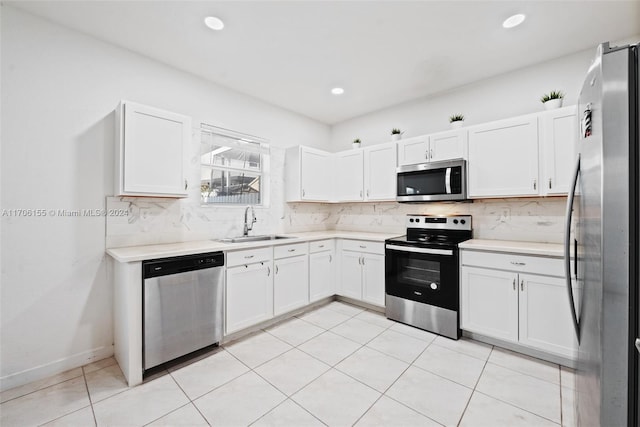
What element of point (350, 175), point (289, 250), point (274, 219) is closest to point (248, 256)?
point (289, 250)

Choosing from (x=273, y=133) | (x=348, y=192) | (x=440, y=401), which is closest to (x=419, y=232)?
(x=348, y=192)

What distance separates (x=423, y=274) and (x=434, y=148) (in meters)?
1.44

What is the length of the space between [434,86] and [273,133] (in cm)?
217

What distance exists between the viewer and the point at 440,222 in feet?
10.9

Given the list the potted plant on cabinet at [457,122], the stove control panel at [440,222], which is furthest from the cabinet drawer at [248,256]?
the potted plant on cabinet at [457,122]

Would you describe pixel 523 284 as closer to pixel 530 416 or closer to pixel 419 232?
pixel 530 416

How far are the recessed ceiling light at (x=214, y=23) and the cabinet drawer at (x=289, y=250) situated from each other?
6.80ft

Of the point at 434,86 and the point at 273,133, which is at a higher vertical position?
the point at 434,86

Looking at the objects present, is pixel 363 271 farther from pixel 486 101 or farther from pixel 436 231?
pixel 486 101

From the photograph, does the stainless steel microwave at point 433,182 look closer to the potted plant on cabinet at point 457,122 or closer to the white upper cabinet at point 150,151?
the potted plant on cabinet at point 457,122

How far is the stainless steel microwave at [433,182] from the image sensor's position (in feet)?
9.64

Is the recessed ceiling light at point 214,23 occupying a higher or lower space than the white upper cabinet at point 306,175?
higher

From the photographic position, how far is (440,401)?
1848 millimetres

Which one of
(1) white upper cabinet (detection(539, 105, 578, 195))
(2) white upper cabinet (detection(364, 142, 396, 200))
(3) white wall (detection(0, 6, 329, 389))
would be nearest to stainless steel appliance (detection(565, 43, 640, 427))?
(1) white upper cabinet (detection(539, 105, 578, 195))
